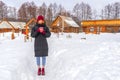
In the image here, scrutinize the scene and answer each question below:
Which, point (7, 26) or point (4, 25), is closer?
point (4, 25)

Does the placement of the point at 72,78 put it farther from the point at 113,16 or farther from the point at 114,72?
the point at 113,16

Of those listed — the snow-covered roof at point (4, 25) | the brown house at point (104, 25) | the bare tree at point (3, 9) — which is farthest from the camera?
the bare tree at point (3, 9)

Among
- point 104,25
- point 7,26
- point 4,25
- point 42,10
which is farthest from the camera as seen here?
point 42,10

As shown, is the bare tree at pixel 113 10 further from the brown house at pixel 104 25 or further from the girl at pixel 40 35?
the girl at pixel 40 35

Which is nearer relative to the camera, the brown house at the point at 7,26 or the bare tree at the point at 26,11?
the brown house at the point at 7,26

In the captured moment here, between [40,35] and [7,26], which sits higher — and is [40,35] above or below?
above

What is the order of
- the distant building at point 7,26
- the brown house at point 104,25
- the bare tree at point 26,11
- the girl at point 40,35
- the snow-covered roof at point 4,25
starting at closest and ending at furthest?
the girl at point 40,35, the brown house at point 104,25, the distant building at point 7,26, the snow-covered roof at point 4,25, the bare tree at point 26,11


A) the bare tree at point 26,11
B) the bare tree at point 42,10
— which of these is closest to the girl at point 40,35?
the bare tree at point 26,11

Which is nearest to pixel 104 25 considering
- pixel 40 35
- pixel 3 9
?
pixel 3 9

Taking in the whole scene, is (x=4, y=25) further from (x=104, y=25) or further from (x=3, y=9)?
(x=3, y=9)

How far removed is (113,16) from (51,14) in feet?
87.7

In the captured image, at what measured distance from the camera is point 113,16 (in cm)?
10094

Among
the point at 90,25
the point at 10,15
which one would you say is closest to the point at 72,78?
the point at 90,25

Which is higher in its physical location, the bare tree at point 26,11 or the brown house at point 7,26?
the bare tree at point 26,11
